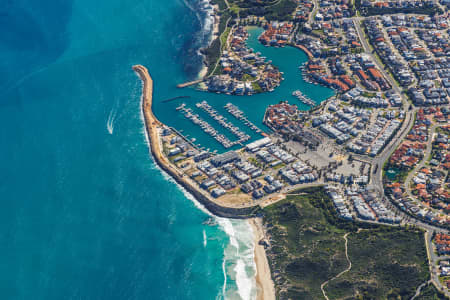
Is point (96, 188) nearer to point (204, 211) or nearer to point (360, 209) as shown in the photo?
point (204, 211)

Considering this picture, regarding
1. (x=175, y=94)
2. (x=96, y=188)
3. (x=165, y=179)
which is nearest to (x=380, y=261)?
(x=165, y=179)

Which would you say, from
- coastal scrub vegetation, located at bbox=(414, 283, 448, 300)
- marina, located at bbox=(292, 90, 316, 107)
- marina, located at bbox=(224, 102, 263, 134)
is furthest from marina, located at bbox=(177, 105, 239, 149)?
coastal scrub vegetation, located at bbox=(414, 283, 448, 300)

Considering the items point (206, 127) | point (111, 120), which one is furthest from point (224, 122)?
point (111, 120)

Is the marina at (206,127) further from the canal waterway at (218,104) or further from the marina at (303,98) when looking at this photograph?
the marina at (303,98)

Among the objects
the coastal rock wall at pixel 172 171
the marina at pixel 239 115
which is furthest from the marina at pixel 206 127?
the coastal rock wall at pixel 172 171

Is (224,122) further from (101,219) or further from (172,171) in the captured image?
(101,219)

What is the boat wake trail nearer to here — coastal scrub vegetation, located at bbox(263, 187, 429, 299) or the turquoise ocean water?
the turquoise ocean water
